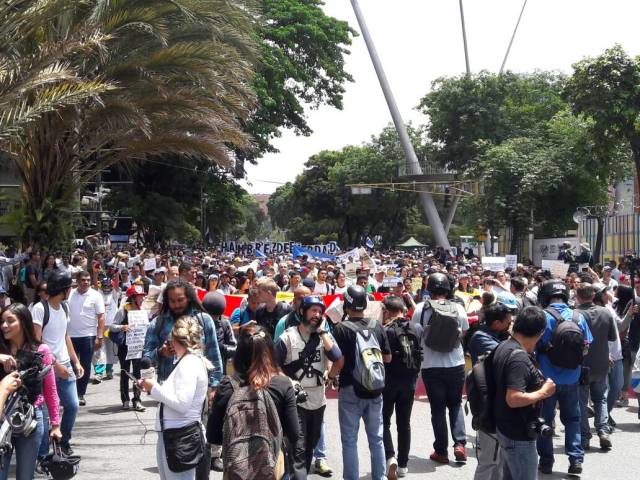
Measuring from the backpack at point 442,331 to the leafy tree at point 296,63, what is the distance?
2660 cm

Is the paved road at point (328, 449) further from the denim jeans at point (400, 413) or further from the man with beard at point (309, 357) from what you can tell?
the man with beard at point (309, 357)

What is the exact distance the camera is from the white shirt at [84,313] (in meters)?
9.48

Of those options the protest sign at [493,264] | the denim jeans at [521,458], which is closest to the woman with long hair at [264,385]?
the denim jeans at [521,458]

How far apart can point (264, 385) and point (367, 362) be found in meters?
2.18

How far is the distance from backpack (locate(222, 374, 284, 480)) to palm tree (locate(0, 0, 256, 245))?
8.61 meters

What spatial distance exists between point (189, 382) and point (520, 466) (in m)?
2.07

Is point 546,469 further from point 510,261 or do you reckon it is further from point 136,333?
point 510,261

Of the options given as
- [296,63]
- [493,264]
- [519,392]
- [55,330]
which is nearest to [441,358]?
[519,392]

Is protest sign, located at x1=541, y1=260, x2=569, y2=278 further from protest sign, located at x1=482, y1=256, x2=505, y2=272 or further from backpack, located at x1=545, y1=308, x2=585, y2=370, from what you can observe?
backpack, located at x1=545, y1=308, x2=585, y2=370

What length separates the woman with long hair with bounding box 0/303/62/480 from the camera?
5418mm

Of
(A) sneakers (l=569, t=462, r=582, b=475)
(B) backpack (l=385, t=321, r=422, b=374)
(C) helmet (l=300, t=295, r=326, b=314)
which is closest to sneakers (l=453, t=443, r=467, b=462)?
(A) sneakers (l=569, t=462, r=582, b=475)

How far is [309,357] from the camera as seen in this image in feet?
21.2

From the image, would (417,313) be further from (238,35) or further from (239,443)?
(238,35)

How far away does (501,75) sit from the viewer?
4506 centimetres
